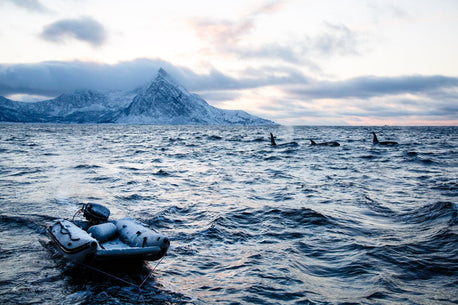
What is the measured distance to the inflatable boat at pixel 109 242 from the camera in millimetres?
6254

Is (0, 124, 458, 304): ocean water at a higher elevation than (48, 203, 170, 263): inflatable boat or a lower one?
lower

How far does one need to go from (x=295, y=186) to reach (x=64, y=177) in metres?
13.2

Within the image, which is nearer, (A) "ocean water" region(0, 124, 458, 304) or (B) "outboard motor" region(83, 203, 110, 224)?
(A) "ocean water" region(0, 124, 458, 304)

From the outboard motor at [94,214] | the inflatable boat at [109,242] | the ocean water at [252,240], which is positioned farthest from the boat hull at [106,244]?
the outboard motor at [94,214]

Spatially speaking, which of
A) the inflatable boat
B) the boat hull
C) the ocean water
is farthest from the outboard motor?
the ocean water

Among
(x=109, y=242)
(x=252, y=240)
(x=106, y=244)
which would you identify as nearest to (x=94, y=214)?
(x=109, y=242)

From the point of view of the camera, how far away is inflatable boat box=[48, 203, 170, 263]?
20.5 ft

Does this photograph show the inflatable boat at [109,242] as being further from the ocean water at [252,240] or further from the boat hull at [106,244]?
the ocean water at [252,240]

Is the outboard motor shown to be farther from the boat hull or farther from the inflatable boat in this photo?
the boat hull

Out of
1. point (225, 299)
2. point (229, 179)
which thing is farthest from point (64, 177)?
point (225, 299)

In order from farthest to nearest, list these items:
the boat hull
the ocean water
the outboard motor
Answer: the outboard motor
the boat hull
the ocean water

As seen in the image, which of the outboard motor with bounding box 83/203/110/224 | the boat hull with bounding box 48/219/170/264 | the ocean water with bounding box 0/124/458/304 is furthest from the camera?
the outboard motor with bounding box 83/203/110/224

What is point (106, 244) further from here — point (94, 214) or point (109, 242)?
point (94, 214)

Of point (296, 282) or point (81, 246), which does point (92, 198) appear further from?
point (296, 282)
